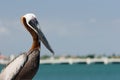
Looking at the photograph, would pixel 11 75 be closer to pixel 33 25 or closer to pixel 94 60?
pixel 33 25

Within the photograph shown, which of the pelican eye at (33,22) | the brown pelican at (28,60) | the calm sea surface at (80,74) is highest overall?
the calm sea surface at (80,74)

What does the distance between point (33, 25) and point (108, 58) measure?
134 meters

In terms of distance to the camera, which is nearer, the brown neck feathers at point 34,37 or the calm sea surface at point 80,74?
the brown neck feathers at point 34,37

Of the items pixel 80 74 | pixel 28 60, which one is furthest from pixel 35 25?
pixel 80 74

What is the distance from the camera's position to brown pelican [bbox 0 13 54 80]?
8570 millimetres

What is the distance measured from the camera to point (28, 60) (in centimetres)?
871

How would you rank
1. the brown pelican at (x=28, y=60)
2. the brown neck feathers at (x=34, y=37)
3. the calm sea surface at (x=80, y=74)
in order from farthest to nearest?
the calm sea surface at (x=80, y=74) → the brown neck feathers at (x=34, y=37) → the brown pelican at (x=28, y=60)

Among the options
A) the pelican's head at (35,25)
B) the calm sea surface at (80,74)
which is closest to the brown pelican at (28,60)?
the pelican's head at (35,25)

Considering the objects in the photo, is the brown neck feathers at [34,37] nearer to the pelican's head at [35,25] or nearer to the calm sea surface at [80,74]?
the pelican's head at [35,25]

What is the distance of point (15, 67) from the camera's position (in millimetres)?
8578

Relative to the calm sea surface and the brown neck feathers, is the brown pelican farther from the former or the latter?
the calm sea surface

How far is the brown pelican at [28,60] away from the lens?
28.1 ft

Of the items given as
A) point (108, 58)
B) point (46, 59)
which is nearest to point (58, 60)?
point (46, 59)

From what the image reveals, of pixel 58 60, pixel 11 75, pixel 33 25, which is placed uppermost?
pixel 58 60
